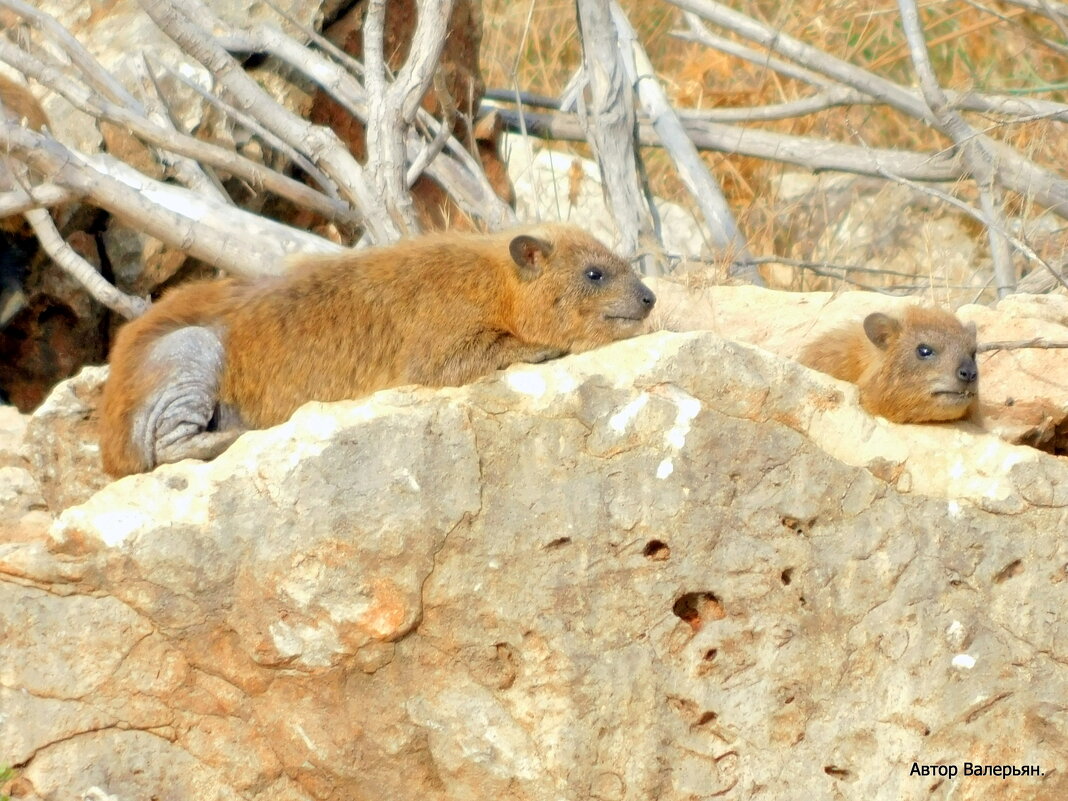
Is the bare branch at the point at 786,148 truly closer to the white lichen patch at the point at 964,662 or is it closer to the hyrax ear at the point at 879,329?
the hyrax ear at the point at 879,329

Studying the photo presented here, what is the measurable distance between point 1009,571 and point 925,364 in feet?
2.72

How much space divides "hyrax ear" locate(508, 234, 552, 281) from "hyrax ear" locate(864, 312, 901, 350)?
1267 millimetres

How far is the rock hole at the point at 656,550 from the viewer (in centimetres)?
440

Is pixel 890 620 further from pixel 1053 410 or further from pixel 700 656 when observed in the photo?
pixel 1053 410

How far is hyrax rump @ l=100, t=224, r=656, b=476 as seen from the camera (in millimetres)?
4926

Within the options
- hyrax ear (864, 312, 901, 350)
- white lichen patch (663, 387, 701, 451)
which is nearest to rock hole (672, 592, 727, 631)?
white lichen patch (663, 387, 701, 451)

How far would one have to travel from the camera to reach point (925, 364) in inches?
196

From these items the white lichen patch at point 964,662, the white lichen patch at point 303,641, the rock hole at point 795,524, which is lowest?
the white lichen patch at point 964,662

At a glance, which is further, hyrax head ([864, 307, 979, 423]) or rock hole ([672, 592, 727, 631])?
hyrax head ([864, 307, 979, 423])

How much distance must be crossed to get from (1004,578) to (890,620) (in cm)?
41

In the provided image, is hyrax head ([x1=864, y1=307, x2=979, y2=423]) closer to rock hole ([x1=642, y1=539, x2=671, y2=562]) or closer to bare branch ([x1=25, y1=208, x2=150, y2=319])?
rock hole ([x1=642, y1=539, x2=671, y2=562])

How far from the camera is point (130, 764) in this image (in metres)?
4.46

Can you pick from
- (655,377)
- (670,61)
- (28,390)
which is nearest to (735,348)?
(655,377)

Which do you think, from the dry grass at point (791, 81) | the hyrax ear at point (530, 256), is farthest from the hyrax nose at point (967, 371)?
the dry grass at point (791, 81)
